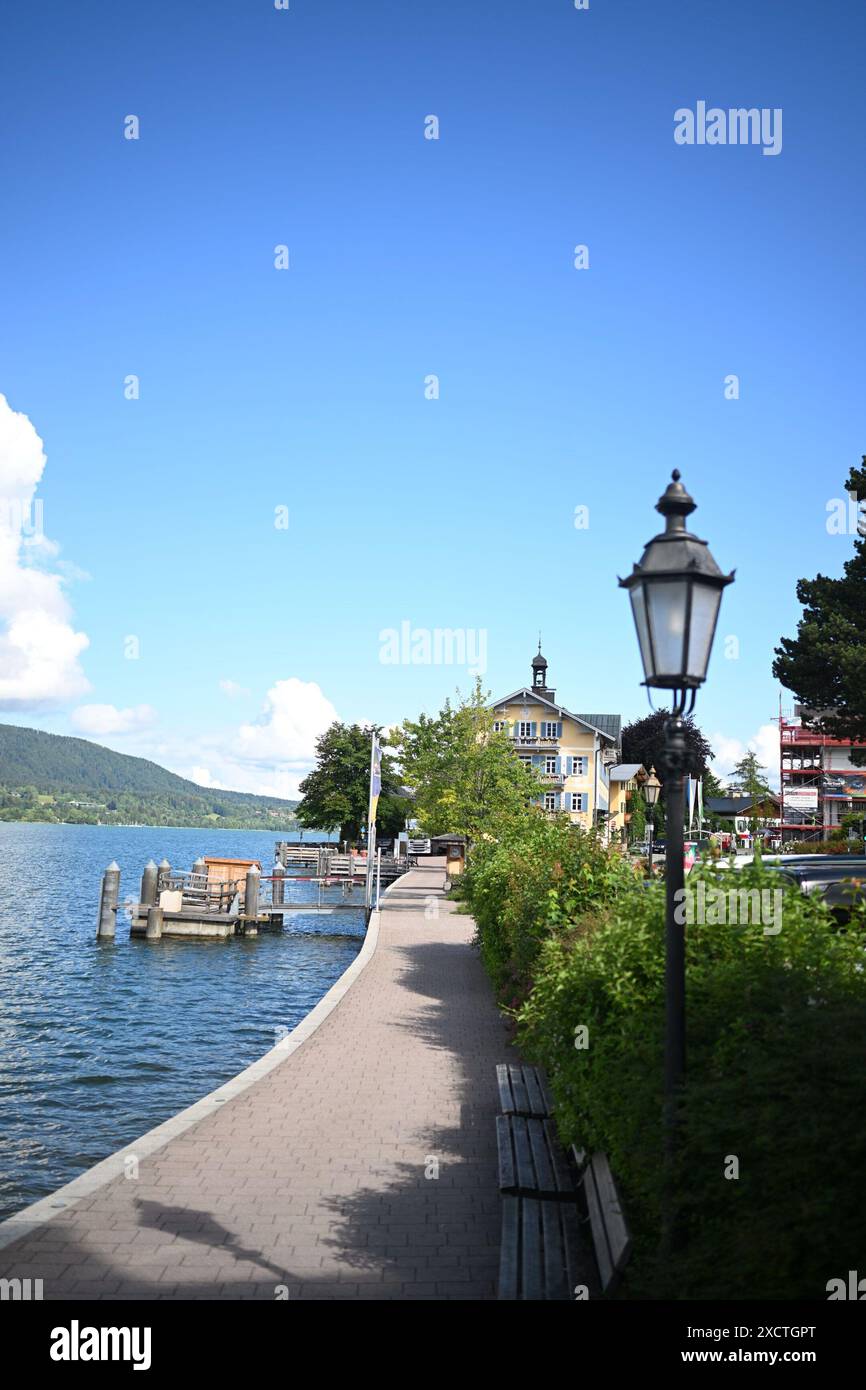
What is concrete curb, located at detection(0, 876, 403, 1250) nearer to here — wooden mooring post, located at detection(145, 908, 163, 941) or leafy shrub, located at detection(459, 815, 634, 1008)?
leafy shrub, located at detection(459, 815, 634, 1008)

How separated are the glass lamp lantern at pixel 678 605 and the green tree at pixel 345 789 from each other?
224 feet

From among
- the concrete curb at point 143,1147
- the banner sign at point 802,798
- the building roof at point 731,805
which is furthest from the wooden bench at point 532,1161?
the building roof at point 731,805

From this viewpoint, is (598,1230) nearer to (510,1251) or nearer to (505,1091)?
(510,1251)

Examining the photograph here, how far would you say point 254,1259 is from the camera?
596cm

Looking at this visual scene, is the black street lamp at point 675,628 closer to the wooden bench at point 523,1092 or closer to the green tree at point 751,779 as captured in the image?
the wooden bench at point 523,1092

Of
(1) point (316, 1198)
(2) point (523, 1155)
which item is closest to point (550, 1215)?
(2) point (523, 1155)

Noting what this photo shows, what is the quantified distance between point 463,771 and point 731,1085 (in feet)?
100

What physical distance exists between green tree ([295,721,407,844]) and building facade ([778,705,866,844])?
27205 mm

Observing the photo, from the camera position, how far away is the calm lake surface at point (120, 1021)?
11875 millimetres

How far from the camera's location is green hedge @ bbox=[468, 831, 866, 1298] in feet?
11.8

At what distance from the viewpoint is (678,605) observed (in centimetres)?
501
